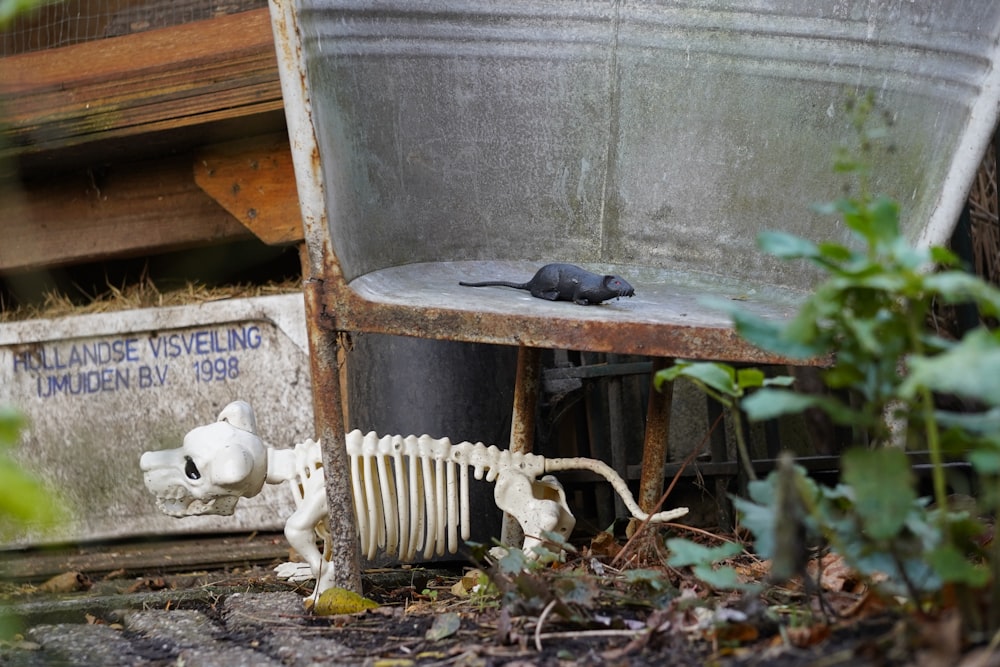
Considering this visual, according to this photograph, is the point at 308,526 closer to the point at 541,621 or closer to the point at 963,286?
the point at 541,621

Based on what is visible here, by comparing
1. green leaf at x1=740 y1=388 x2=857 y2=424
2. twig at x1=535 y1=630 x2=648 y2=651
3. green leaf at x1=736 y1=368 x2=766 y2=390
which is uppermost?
green leaf at x1=740 y1=388 x2=857 y2=424

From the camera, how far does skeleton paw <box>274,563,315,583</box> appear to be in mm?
2467

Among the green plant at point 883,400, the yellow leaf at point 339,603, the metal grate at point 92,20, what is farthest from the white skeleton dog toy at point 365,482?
the metal grate at point 92,20

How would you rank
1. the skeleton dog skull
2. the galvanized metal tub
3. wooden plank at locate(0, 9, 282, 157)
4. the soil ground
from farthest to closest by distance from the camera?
wooden plank at locate(0, 9, 282, 157) → the galvanized metal tub → the skeleton dog skull → the soil ground

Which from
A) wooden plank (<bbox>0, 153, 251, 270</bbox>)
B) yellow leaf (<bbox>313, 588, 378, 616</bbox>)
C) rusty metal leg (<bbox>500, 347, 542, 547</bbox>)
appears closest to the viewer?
yellow leaf (<bbox>313, 588, 378, 616</bbox>)

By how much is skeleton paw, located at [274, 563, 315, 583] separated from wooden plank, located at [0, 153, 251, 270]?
49.3 inches

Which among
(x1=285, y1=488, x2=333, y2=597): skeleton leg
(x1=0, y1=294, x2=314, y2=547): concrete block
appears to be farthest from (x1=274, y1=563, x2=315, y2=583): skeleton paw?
(x1=0, y1=294, x2=314, y2=547): concrete block

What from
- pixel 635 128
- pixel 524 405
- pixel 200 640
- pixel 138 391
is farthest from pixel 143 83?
pixel 200 640

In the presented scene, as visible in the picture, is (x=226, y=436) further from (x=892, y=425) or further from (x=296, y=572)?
(x=892, y=425)

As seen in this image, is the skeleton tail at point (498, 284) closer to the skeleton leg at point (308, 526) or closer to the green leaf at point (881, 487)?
the skeleton leg at point (308, 526)

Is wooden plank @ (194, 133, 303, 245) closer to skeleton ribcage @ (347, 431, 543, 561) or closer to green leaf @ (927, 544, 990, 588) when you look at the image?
skeleton ribcage @ (347, 431, 543, 561)

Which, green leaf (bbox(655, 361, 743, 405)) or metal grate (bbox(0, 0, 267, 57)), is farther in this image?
metal grate (bbox(0, 0, 267, 57))

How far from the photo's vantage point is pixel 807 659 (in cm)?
110

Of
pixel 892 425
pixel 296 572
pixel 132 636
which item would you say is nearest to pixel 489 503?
pixel 296 572
